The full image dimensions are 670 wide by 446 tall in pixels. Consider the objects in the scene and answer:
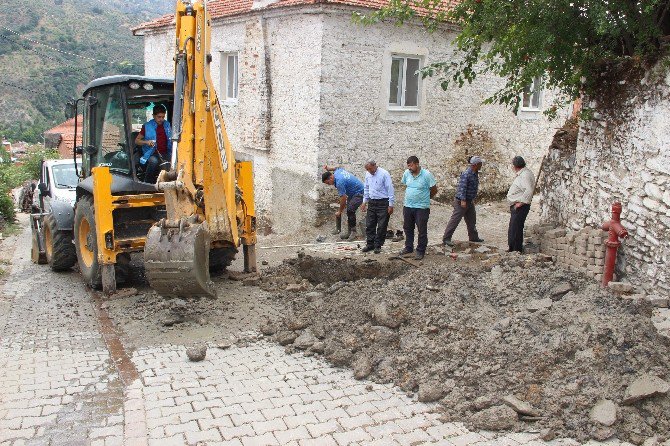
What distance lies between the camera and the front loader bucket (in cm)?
600

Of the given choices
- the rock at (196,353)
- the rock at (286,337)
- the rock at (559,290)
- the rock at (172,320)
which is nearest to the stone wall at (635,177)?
the rock at (559,290)

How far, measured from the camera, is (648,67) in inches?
287

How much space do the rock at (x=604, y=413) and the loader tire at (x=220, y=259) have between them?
18.0ft

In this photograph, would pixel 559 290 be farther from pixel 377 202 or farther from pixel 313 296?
pixel 377 202

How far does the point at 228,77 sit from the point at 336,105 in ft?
14.4

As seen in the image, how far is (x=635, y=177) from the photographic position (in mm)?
7402

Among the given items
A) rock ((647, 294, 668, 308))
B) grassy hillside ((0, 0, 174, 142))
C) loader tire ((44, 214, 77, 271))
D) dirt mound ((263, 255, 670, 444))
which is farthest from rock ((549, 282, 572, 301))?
grassy hillside ((0, 0, 174, 142))

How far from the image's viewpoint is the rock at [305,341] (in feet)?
19.5

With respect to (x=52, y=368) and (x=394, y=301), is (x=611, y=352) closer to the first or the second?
(x=394, y=301)

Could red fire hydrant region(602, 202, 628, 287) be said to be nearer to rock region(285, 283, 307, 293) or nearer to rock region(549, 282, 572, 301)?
rock region(549, 282, 572, 301)

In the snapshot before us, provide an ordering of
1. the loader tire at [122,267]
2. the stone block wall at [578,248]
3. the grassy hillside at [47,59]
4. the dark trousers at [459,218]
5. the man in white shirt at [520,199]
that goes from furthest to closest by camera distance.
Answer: the grassy hillside at [47,59] → the dark trousers at [459,218] → the man in white shirt at [520,199] → the loader tire at [122,267] → the stone block wall at [578,248]

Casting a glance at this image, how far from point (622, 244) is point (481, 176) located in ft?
24.9

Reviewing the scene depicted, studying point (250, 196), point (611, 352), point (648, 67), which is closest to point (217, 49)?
point (250, 196)

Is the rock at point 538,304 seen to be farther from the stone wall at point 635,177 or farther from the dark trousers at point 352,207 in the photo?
the dark trousers at point 352,207
